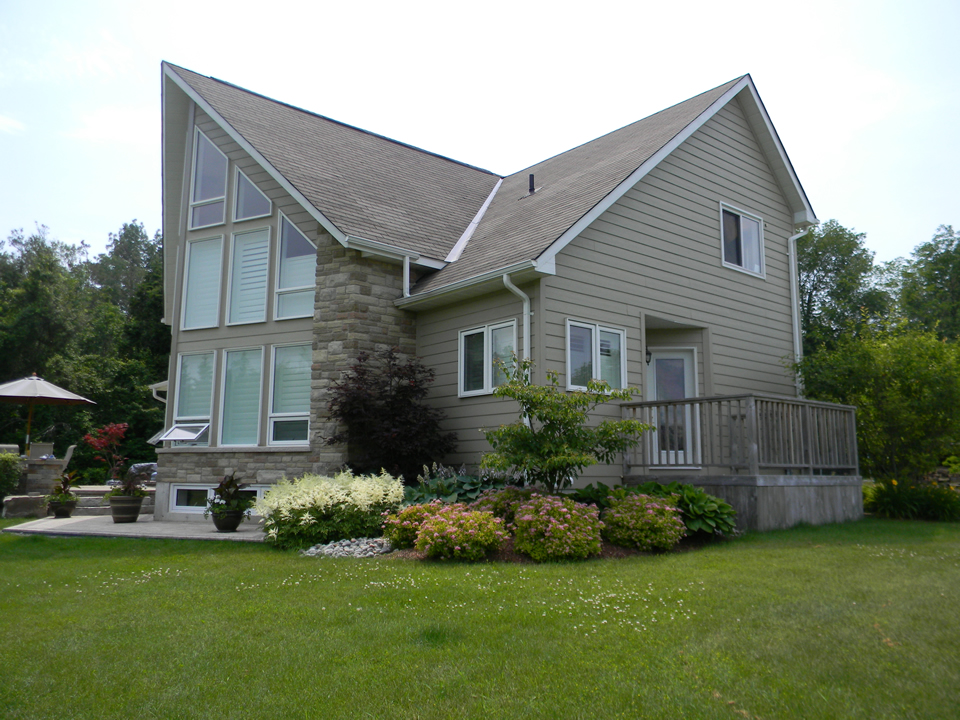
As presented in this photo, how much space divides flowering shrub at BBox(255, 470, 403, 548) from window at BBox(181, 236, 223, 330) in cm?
535

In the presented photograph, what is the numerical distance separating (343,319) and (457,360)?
1.89 metres

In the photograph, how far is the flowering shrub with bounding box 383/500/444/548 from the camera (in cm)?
855

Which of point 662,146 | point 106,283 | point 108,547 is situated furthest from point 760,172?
point 106,283

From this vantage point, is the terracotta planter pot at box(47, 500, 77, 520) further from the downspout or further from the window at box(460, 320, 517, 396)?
the downspout

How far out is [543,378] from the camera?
34.1 feet

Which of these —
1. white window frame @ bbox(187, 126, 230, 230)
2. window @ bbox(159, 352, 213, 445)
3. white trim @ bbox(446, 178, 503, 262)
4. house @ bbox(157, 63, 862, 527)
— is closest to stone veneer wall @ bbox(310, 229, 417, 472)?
house @ bbox(157, 63, 862, 527)

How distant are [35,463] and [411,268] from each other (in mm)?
9617

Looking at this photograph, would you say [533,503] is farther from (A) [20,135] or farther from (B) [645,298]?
(A) [20,135]

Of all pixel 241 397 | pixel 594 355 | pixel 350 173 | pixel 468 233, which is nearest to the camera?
pixel 594 355

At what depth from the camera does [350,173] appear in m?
14.3

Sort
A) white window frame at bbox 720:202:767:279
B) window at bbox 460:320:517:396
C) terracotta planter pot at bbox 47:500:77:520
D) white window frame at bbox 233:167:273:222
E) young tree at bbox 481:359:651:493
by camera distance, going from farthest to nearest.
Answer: terracotta planter pot at bbox 47:500:77:520 → white window frame at bbox 720:202:767:279 → white window frame at bbox 233:167:273:222 → window at bbox 460:320:517:396 → young tree at bbox 481:359:651:493

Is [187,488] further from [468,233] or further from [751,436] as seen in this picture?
[751,436]

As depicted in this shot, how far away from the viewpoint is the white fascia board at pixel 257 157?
11.6m

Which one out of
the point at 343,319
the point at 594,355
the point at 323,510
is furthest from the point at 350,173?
the point at 323,510
